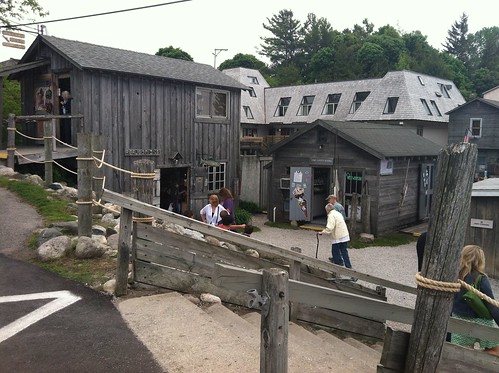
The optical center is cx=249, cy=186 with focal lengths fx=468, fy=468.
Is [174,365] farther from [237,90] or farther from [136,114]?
[237,90]

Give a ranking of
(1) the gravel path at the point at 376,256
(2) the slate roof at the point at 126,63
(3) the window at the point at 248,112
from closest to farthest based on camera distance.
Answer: (1) the gravel path at the point at 376,256, (2) the slate roof at the point at 126,63, (3) the window at the point at 248,112

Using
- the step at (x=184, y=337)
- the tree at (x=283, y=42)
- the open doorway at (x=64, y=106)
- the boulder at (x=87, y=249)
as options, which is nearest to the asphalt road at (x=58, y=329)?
the step at (x=184, y=337)

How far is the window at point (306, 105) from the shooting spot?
3800 cm

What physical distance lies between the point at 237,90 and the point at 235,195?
4.60 metres

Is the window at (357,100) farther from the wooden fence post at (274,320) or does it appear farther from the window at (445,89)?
the wooden fence post at (274,320)

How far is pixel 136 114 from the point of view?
16375 millimetres

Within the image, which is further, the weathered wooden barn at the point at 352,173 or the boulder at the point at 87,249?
the weathered wooden barn at the point at 352,173

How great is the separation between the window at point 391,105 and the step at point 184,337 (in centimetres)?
3048

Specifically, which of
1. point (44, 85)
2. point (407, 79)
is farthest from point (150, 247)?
point (407, 79)

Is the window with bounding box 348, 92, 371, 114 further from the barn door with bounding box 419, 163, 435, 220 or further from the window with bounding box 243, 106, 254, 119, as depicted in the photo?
the barn door with bounding box 419, 163, 435, 220

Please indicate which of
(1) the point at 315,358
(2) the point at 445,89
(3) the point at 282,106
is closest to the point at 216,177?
(1) the point at 315,358

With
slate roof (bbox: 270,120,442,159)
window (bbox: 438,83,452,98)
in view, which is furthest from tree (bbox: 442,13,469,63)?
slate roof (bbox: 270,120,442,159)

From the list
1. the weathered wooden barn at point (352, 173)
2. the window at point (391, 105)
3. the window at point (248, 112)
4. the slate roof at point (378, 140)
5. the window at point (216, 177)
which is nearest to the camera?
the slate roof at point (378, 140)

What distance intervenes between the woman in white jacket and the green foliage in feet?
19.3
